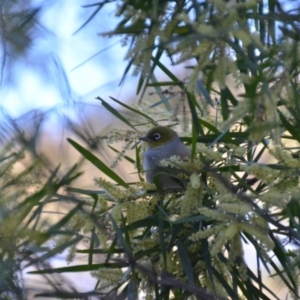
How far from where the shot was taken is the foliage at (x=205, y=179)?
790 mm

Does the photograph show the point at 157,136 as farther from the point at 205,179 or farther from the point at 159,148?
the point at 205,179

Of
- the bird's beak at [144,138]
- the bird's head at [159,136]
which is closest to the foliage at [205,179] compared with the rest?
the bird's beak at [144,138]

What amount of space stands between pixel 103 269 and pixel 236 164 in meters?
0.27

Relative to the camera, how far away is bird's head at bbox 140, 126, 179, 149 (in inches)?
55.2

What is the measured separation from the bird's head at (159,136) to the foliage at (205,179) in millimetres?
176

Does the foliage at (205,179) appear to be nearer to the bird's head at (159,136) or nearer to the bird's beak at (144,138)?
the bird's beak at (144,138)

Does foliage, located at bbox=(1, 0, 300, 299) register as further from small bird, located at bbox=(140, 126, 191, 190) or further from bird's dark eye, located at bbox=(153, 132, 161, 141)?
bird's dark eye, located at bbox=(153, 132, 161, 141)

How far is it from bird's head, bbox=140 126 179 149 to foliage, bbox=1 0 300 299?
176 mm

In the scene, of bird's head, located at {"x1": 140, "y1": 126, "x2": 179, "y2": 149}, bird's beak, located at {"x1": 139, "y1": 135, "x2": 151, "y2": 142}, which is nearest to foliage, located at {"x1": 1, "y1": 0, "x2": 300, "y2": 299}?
bird's beak, located at {"x1": 139, "y1": 135, "x2": 151, "y2": 142}

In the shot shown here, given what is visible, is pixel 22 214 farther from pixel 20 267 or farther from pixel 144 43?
pixel 144 43

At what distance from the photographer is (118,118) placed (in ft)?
3.79

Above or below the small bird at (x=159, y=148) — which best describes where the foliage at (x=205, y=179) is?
below

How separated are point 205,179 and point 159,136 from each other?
440 mm

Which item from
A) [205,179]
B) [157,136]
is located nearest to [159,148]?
[157,136]
